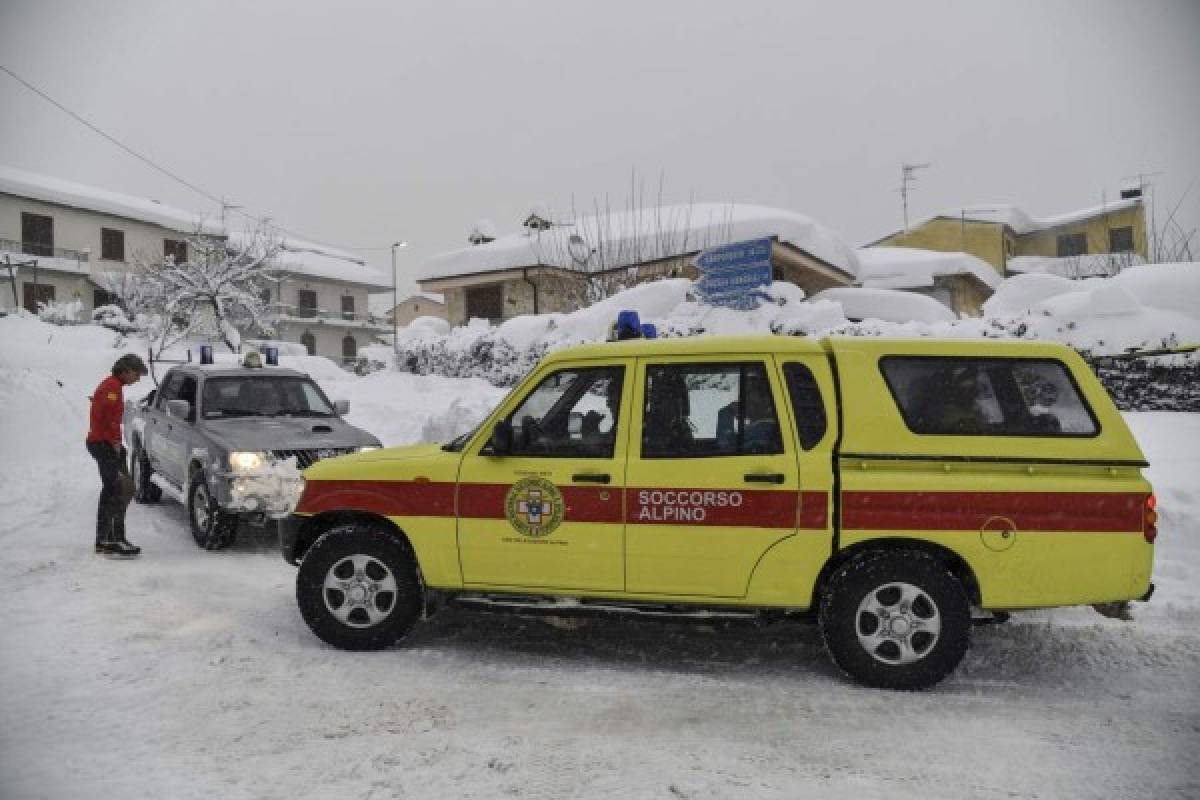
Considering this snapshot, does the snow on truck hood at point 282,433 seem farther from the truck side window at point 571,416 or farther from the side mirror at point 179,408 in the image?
the truck side window at point 571,416

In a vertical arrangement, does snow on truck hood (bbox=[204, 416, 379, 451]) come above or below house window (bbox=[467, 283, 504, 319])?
below

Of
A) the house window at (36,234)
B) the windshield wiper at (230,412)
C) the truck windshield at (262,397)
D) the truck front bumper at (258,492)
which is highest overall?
the house window at (36,234)

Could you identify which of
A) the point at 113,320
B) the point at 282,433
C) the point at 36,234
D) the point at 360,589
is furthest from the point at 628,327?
the point at 36,234

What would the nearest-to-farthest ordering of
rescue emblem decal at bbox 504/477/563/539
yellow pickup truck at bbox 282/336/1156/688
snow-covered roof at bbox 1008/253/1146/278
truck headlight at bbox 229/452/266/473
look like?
yellow pickup truck at bbox 282/336/1156/688 → rescue emblem decal at bbox 504/477/563/539 → truck headlight at bbox 229/452/266/473 → snow-covered roof at bbox 1008/253/1146/278

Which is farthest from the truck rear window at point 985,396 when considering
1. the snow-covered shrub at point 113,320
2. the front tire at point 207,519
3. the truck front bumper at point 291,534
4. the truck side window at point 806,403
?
the snow-covered shrub at point 113,320

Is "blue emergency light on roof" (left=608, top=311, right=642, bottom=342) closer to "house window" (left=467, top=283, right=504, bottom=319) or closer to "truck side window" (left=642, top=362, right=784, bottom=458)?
"truck side window" (left=642, top=362, right=784, bottom=458)

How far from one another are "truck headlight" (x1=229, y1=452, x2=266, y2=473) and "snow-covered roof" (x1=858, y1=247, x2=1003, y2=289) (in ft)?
82.2

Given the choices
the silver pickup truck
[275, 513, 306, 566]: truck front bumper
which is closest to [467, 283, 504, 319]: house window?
the silver pickup truck

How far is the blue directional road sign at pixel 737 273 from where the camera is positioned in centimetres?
1495

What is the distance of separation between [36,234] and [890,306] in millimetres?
43006

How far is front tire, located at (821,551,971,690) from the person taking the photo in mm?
4461

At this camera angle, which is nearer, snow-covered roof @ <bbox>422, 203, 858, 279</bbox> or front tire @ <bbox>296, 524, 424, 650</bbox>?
front tire @ <bbox>296, 524, 424, 650</bbox>

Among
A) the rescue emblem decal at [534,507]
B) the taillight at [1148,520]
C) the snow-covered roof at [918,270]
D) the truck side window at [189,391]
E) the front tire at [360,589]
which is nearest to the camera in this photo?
the taillight at [1148,520]

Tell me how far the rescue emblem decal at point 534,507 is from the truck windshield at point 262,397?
473 centimetres
